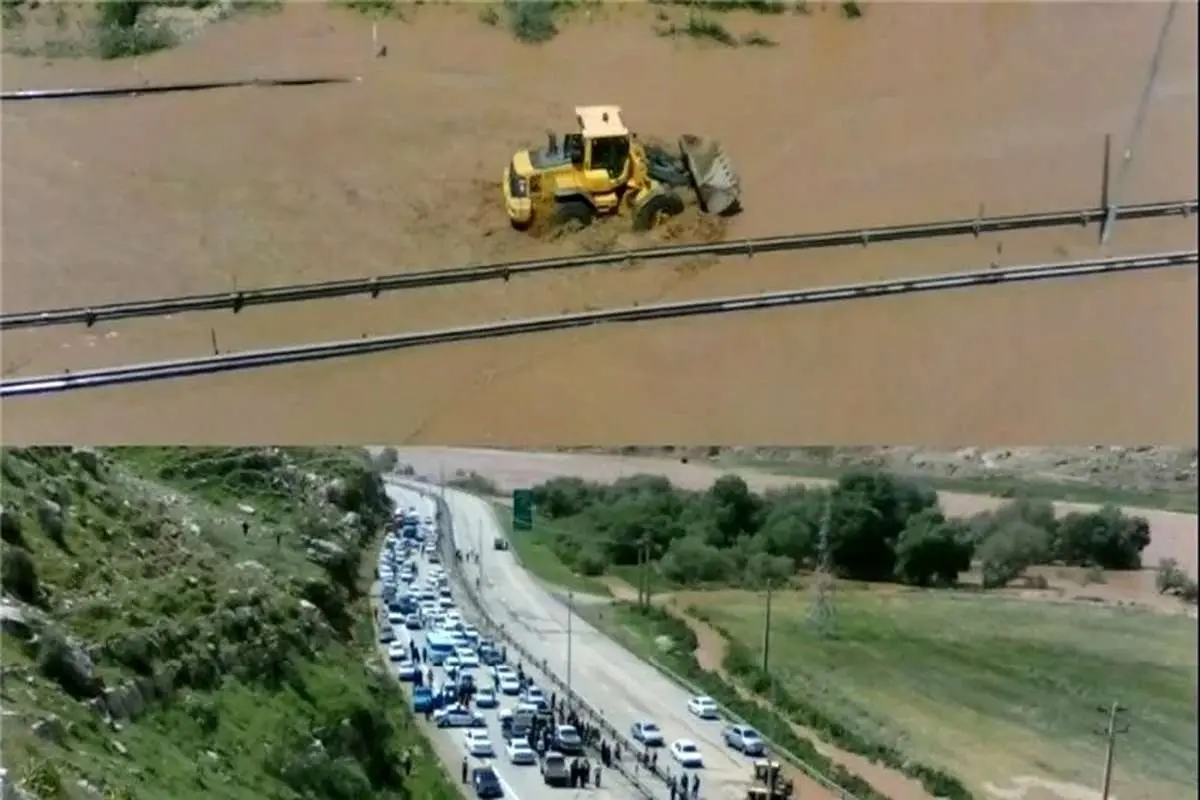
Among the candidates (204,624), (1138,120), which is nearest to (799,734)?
(204,624)

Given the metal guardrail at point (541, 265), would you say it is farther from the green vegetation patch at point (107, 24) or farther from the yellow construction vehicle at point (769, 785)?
the yellow construction vehicle at point (769, 785)

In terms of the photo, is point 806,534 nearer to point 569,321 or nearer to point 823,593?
point 823,593

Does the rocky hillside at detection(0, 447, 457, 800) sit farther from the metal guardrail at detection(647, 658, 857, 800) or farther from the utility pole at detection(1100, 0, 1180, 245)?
the utility pole at detection(1100, 0, 1180, 245)

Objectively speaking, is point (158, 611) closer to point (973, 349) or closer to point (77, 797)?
point (77, 797)

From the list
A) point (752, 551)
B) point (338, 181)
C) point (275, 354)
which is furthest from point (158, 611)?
point (752, 551)

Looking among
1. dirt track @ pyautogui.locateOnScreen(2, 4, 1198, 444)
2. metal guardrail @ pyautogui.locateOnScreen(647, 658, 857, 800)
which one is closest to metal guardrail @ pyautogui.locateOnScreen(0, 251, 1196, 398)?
dirt track @ pyautogui.locateOnScreen(2, 4, 1198, 444)

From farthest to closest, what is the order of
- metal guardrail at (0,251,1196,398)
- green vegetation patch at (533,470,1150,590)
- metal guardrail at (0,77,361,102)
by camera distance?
metal guardrail at (0,77,361,102)
green vegetation patch at (533,470,1150,590)
metal guardrail at (0,251,1196,398)
